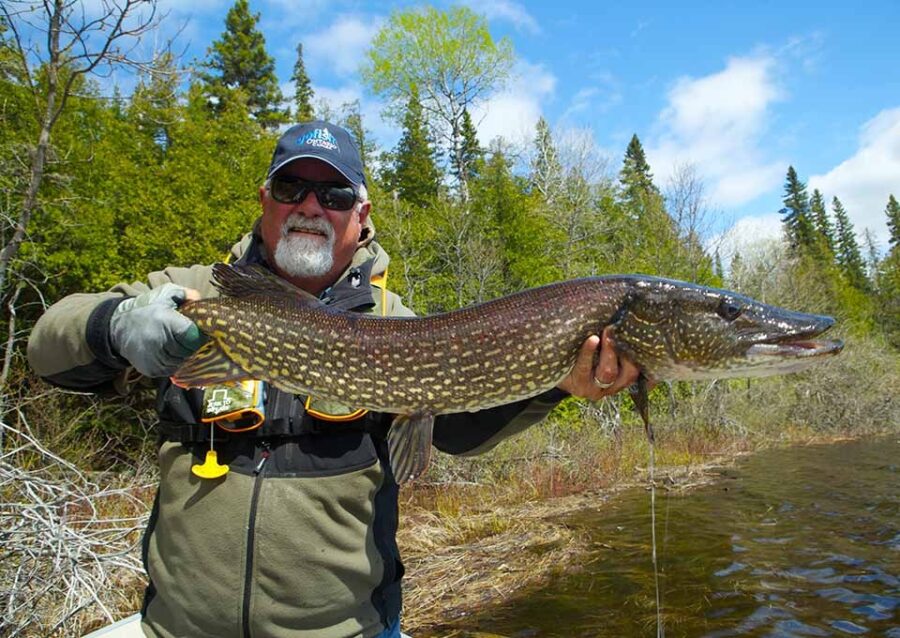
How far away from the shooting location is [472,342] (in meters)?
2.67

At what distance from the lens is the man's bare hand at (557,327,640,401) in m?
2.68

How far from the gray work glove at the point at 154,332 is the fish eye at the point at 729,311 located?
2.33 meters

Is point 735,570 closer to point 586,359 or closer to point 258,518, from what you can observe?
point 586,359

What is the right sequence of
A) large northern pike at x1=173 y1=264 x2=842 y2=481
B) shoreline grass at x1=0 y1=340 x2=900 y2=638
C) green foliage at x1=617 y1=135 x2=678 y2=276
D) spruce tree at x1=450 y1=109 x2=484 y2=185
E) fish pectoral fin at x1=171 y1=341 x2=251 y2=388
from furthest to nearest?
spruce tree at x1=450 y1=109 x2=484 y2=185 → green foliage at x1=617 y1=135 x2=678 y2=276 → shoreline grass at x1=0 y1=340 x2=900 y2=638 → large northern pike at x1=173 y1=264 x2=842 y2=481 → fish pectoral fin at x1=171 y1=341 x2=251 y2=388

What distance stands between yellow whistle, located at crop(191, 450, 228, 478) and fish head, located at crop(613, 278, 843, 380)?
5.75ft

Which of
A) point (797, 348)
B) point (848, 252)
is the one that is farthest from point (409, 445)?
point (848, 252)

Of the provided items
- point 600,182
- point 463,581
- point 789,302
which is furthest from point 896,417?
point 463,581

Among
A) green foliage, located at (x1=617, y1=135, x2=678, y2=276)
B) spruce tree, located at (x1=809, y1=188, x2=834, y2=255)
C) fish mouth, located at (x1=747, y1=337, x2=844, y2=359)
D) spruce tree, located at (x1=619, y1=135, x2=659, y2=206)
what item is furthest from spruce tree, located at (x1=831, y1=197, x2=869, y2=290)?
fish mouth, located at (x1=747, y1=337, x2=844, y2=359)

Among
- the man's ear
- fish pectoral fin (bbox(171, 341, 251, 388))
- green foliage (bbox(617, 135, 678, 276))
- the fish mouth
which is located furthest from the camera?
green foliage (bbox(617, 135, 678, 276))

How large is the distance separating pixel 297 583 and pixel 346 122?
23921mm

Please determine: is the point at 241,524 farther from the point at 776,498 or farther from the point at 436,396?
the point at 776,498

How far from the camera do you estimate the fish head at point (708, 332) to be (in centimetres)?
271

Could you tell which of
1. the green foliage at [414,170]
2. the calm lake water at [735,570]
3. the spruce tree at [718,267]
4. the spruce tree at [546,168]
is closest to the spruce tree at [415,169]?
the green foliage at [414,170]

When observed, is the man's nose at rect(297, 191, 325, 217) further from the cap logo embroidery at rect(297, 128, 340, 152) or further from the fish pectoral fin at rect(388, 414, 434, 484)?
the fish pectoral fin at rect(388, 414, 434, 484)
